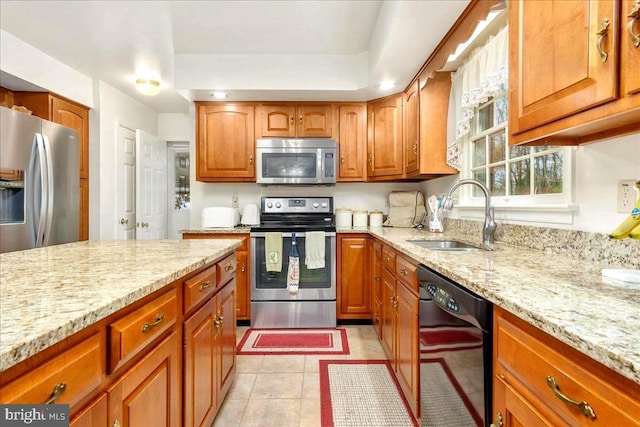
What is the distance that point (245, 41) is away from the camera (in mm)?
2691

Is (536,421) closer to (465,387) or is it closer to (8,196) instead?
(465,387)

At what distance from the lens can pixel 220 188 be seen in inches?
139

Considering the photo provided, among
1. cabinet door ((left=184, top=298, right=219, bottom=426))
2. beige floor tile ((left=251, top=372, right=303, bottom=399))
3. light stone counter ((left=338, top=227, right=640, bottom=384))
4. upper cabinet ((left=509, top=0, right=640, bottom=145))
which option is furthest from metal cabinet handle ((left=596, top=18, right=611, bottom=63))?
beige floor tile ((left=251, top=372, right=303, bottom=399))

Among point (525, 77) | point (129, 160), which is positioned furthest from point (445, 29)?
point (129, 160)

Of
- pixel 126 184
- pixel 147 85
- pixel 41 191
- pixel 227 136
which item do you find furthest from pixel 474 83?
pixel 126 184

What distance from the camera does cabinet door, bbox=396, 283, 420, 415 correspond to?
151 centimetres

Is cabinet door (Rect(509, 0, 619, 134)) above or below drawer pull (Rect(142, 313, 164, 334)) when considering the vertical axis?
above

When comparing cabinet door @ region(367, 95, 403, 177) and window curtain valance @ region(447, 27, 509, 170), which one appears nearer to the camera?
window curtain valance @ region(447, 27, 509, 170)

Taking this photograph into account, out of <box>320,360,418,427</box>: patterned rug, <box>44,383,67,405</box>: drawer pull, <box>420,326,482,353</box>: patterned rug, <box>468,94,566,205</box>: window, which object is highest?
<box>468,94,566,205</box>: window

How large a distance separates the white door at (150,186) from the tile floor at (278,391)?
7.71 ft

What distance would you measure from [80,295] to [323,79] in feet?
8.70

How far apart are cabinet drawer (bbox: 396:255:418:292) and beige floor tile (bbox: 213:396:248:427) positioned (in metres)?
1.12

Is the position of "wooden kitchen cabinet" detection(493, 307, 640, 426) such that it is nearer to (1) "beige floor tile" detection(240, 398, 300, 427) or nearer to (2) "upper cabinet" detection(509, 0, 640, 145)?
(2) "upper cabinet" detection(509, 0, 640, 145)

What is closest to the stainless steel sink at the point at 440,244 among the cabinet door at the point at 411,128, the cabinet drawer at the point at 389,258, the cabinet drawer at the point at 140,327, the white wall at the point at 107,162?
the cabinet drawer at the point at 389,258
